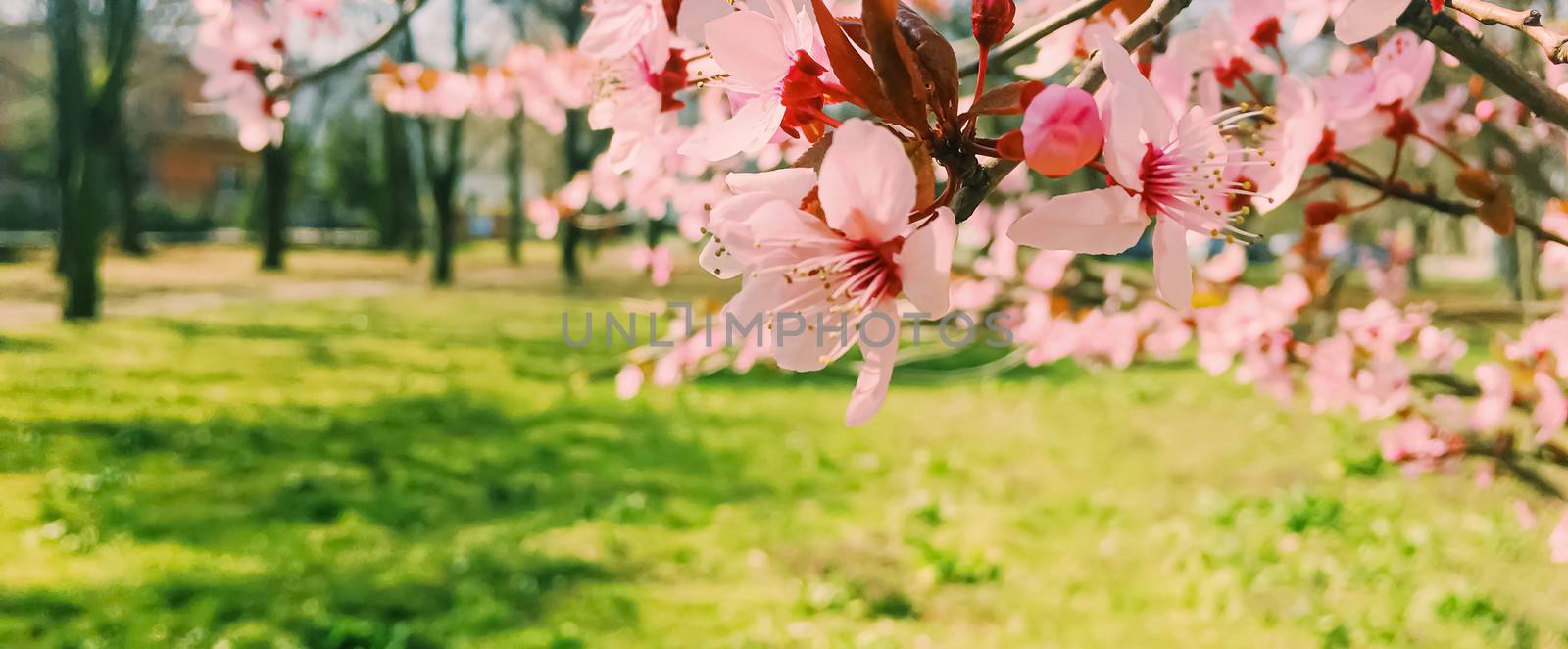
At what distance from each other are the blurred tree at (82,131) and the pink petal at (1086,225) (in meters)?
9.96

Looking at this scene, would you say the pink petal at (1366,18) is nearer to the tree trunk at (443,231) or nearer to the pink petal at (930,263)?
the pink petal at (930,263)

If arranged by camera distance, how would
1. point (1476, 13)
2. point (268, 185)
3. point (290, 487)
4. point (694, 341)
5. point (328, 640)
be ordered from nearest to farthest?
point (1476, 13) → point (328, 640) → point (694, 341) → point (290, 487) → point (268, 185)

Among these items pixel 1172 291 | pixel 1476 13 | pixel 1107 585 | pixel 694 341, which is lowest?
pixel 1107 585

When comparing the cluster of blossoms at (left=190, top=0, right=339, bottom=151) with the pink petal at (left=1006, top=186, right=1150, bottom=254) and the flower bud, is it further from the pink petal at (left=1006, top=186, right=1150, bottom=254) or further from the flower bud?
the pink petal at (left=1006, top=186, right=1150, bottom=254)

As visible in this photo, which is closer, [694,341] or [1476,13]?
[1476,13]

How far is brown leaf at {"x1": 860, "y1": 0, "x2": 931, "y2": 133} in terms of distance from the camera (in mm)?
582

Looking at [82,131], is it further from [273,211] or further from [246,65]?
[273,211]

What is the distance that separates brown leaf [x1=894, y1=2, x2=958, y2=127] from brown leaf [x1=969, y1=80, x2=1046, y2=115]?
0.10 feet

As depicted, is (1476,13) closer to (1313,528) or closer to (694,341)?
(694,341)

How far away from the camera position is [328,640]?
2.71 meters

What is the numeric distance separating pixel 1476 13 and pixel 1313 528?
11.9 feet

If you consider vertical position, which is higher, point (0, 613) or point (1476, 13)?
point (1476, 13)

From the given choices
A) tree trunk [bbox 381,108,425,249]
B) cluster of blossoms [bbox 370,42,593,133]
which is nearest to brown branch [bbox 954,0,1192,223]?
cluster of blossoms [bbox 370,42,593,133]

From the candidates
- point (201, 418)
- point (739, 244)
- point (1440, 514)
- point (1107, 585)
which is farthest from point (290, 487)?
point (1440, 514)
